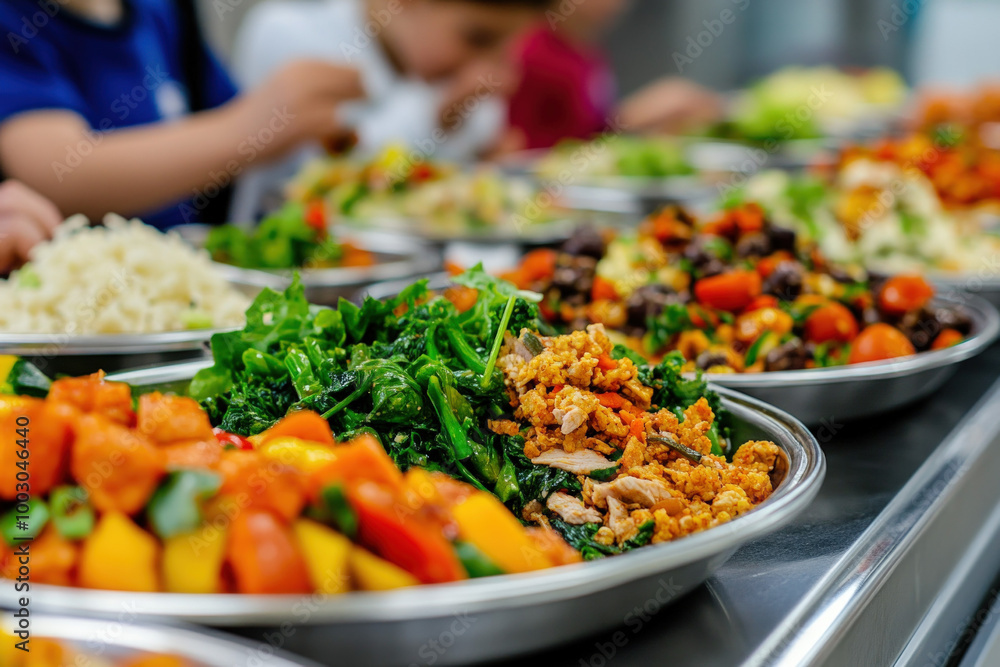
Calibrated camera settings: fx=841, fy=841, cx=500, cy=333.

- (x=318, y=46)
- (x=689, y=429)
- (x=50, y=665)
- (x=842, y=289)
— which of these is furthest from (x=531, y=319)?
(x=318, y=46)

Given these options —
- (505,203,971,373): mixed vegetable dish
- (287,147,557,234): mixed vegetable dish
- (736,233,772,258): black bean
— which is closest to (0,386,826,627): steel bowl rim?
(505,203,971,373): mixed vegetable dish

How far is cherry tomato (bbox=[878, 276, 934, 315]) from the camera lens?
2.26 m

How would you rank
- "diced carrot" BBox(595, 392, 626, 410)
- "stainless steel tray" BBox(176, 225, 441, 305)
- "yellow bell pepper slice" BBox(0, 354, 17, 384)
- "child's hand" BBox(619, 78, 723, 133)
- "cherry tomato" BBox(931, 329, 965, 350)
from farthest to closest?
"child's hand" BBox(619, 78, 723, 133), "stainless steel tray" BBox(176, 225, 441, 305), "cherry tomato" BBox(931, 329, 965, 350), "yellow bell pepper slice" BBox(0, 354, 17, 384), "diced carrot" BBox(595, 392, 626, 410)

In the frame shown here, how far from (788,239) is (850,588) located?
141 cm

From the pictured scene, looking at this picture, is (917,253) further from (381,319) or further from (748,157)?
(748,157)

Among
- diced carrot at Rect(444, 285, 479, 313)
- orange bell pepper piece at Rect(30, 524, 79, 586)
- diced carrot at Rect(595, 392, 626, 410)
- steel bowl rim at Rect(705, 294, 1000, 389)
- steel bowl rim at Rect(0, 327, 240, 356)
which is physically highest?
diced carrot at Rect(444, 285, 479, 313)

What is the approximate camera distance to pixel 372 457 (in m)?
1.04

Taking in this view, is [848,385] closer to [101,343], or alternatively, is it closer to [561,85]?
[101,343]

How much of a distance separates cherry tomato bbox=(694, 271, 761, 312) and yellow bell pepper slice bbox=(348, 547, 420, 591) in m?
1.44

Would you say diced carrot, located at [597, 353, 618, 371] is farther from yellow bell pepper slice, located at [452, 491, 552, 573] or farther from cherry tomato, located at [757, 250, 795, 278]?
cherry tomato, located at [757, 250, 795, 278]

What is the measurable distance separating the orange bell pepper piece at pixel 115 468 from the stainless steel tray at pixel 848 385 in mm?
1128

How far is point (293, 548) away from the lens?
0.95 metres

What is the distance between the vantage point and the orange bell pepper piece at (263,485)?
3.16 ft

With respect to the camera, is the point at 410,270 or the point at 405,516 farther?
the point at 410,270
